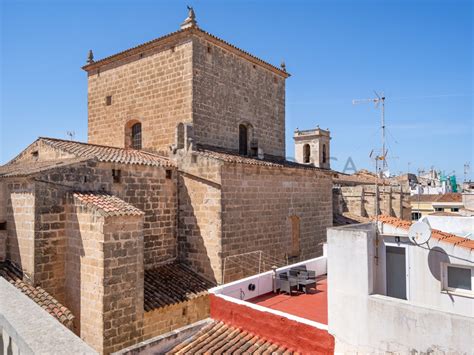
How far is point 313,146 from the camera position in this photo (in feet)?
90.0

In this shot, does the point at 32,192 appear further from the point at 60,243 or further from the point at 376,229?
the point at 376,229

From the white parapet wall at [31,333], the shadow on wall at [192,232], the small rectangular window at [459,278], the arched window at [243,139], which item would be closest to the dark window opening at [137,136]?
the shadow on wall at [192,232]

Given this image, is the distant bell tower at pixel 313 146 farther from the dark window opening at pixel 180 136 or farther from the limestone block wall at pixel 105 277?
the limestone block wall at pixel 105 277

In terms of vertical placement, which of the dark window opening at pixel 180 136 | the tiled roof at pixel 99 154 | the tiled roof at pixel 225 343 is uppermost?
the dark window opening at pixel 180 136

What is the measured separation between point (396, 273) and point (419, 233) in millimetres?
913

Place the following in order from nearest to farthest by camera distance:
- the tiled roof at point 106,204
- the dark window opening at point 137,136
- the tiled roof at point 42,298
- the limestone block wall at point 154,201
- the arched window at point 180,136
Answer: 1. the tiled roof at point 42,298
2. the tiled roof at point 106,204
3. the limestone block wall at point 154,201
4. the arched window at point 180,136
5. the dark window opening at point 137,136

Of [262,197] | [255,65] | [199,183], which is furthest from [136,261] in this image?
[255,65]

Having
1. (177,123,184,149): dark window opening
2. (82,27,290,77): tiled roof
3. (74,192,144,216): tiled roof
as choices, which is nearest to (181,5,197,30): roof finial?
(82,27,290,77): tiled roof

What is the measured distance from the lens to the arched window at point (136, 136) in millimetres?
14820

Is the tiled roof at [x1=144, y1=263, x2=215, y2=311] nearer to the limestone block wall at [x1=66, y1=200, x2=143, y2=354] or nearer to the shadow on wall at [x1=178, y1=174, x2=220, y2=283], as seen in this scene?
the shadow on wall at [x1=178, y1=174, x2=220, y2=283]

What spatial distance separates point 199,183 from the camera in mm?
11680

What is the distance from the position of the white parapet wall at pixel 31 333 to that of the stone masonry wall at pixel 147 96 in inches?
439

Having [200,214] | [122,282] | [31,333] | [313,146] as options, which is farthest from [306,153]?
[31,333]

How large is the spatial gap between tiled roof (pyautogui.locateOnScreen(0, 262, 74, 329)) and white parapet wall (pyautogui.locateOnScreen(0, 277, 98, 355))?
6.40m
